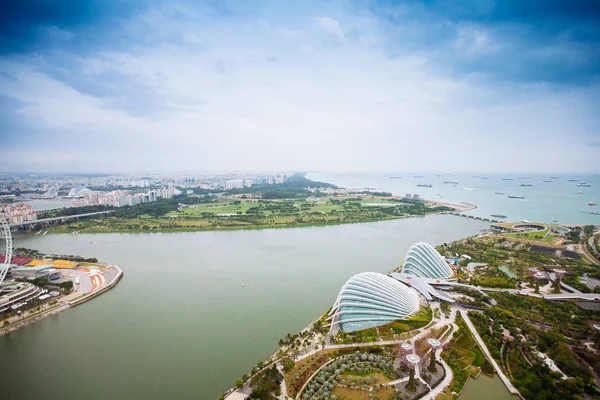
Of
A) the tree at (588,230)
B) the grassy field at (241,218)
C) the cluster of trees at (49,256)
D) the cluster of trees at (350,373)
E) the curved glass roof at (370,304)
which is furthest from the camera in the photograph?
the grassy field at (241,218)

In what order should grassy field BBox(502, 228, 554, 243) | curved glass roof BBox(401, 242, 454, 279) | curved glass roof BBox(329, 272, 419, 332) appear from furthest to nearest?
grassy field BBox(502, 228, 554, 243)
curved glass roof BBox(401, 242, 454, 279)
curved glass roof BBox(329, 272, 419, 332)

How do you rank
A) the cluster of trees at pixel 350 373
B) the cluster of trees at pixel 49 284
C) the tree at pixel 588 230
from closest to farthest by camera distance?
the cluster of trees at pixel 350 373 → the cluster of trees at pixel 49 284 → the tree at pixel 588 230

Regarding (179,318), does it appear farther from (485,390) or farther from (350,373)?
(485,390)

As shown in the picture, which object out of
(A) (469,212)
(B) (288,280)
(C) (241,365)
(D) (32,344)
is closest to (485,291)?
(B) (288,280)

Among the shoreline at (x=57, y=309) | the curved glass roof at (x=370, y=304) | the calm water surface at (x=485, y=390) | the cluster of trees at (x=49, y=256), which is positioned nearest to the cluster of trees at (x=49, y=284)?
the shoreline at (x=57, y=309)

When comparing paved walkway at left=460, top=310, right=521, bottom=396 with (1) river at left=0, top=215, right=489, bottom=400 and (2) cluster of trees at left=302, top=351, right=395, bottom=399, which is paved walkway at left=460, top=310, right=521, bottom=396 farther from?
(1) river at left=0, top=215, right=489, bottom=400

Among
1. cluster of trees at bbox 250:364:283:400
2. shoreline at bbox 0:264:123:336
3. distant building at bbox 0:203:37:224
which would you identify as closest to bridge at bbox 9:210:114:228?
distant building at bbox 0:203:37:224

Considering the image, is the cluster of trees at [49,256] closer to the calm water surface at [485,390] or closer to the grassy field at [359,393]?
the grassy field at [359,393]
